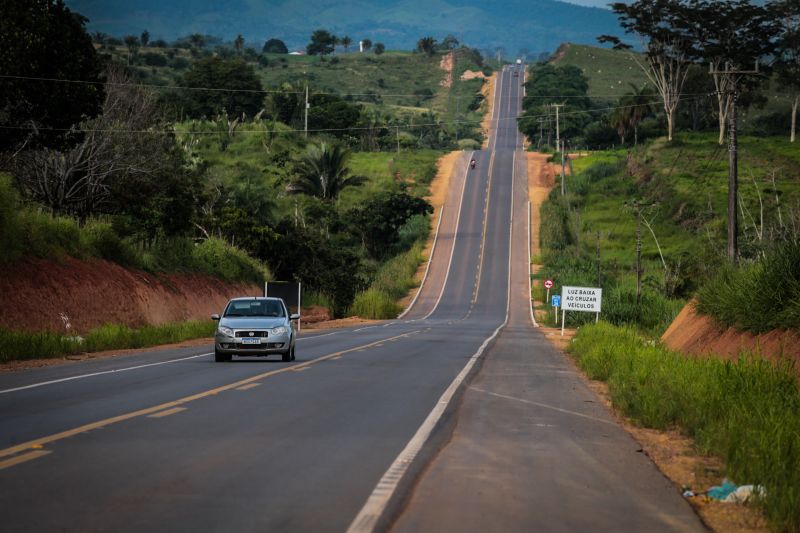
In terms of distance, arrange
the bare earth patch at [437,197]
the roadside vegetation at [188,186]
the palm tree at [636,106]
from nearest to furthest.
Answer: the roadside vegetation at [188,186] < the bare earth patch at [437,197] < the palm tree at [636,106]

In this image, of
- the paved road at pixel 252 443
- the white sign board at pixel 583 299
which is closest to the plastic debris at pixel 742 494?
the paved road at pixel 252 443

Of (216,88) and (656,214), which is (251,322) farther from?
(216,88)

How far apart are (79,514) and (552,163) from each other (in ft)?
441

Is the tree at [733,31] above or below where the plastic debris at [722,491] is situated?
above

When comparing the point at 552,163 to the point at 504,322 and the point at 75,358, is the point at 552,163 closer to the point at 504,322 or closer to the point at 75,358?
the point at 504,322

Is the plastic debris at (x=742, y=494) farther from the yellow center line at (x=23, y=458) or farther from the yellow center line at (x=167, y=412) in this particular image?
the yellow center line at (x=167, y=412)

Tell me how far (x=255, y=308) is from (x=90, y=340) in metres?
6.55

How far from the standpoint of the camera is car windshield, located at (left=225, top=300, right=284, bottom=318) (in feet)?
96.6

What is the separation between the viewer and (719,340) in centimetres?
2686

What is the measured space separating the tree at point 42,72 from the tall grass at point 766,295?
79.5ft

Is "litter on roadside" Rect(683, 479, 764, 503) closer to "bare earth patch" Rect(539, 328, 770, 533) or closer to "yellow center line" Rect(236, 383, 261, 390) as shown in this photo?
"bare earth patch" Rect(539, 328, 770, 533)

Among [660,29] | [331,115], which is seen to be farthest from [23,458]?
[331,115]

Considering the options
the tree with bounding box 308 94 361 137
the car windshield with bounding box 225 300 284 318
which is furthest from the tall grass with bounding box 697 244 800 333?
the tree with bounding box 308 94 361 137

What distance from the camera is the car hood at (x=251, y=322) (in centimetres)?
2798
